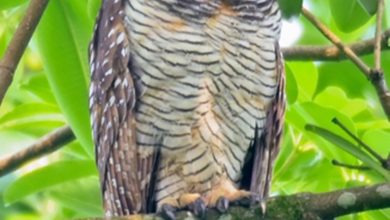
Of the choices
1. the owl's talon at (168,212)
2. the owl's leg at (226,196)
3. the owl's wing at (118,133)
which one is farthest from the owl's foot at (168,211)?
the owl's wing at (118,133)

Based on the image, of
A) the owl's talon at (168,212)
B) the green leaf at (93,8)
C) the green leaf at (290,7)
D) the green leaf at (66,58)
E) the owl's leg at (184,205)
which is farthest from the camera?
the green leaf at (93,8)

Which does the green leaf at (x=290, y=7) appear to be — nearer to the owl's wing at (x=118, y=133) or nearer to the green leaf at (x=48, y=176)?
the owl's wing at (x=118, y=133)

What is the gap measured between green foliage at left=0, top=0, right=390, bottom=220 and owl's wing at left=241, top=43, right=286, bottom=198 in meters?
0.06

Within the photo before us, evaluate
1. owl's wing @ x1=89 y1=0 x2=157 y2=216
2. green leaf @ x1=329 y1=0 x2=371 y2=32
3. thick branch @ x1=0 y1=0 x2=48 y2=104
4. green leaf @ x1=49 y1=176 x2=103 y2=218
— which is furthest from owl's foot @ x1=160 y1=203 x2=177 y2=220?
green leaf @ x1=329 y1=0 x2=371 y2=32

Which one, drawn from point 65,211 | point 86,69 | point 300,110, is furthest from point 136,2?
point 65,211

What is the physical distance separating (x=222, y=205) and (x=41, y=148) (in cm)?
94

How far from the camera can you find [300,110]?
Answer: 4.20 metres

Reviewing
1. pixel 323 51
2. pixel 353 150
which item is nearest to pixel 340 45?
pixel 353 150

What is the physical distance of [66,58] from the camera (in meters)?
4.39

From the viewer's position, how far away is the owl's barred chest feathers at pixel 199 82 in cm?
422

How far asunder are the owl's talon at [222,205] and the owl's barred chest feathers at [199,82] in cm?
30

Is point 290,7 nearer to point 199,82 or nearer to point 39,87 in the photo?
point 199,82

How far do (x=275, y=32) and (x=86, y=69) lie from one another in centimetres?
77

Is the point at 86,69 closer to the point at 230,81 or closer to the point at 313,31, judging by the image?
the point at 230,81
